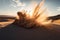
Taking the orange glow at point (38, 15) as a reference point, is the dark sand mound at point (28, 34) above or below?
below

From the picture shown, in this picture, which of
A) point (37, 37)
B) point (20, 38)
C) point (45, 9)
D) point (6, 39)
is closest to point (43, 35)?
point (37, 37)

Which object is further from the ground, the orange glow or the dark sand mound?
the orange glow

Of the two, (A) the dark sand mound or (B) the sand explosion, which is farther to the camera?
(B) the sand explosion

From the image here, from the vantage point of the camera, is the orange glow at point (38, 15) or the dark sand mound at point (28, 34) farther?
the orange glow at point (38, 15)

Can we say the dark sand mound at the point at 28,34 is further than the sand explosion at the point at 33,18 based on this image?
No

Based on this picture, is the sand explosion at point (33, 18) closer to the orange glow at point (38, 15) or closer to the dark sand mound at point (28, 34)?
the orange glow at point (38, 15)

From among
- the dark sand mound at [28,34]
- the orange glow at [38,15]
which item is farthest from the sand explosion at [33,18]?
the dark sand mound at [28,34]

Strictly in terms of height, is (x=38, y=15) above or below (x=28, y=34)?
above

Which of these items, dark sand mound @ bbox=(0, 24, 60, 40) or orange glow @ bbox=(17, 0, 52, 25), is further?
orange glow @ bbox=(17, 0, 52, 25)

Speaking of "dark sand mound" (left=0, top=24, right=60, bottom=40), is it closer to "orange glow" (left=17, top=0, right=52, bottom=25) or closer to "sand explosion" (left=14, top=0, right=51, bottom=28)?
"sand explosion" (left=14, top=0, right=51, bottom=28)

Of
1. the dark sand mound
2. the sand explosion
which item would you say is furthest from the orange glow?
the dark sand mound

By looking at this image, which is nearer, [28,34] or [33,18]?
[28,34]

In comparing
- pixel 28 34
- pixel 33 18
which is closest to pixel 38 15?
pixel 33 18

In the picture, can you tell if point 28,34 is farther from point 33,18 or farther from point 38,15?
point 38,15
